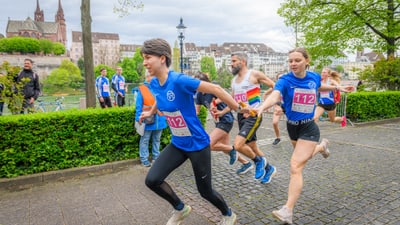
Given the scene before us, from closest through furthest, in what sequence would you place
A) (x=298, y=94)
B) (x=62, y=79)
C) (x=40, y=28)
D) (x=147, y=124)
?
(x=298, y=94)
(x=147, y=124)
(x=62, y=79)
(x=40, y=28)

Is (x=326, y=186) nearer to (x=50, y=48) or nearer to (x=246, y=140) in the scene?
(x=246, y=140)

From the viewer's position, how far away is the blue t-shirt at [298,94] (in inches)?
148

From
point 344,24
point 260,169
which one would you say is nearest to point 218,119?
point 260,169

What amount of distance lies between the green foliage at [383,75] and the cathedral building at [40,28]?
400 feet

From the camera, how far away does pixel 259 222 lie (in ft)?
11.8

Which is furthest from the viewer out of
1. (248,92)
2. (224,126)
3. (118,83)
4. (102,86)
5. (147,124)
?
(118,83)

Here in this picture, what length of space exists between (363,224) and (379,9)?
1667 cm

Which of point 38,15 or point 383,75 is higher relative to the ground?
point 38,15

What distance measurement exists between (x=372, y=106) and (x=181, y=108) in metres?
12.4

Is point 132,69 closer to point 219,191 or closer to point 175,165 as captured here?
point 219,191

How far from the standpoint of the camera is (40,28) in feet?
393

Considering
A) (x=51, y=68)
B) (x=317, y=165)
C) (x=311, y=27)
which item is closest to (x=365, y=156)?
(x=317, y=165)

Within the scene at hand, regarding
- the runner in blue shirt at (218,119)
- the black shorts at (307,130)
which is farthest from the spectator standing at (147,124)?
the black shorts at (307,130)

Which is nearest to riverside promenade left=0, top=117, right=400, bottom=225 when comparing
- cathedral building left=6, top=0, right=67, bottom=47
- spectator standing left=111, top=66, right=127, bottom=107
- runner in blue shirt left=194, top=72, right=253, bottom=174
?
runner in blue shirt left=194, top=72, right=253, bottom=174
